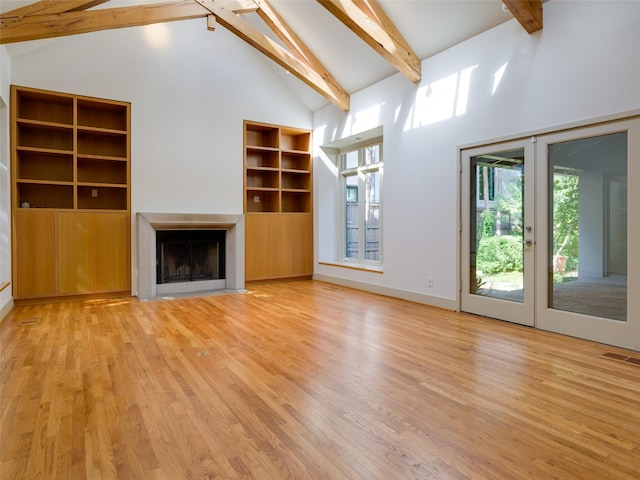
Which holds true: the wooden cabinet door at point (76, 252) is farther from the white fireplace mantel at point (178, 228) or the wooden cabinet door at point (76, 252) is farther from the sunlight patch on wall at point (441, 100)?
the sunlight patch on wall at point (441, 100)

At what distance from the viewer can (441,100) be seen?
196 inches

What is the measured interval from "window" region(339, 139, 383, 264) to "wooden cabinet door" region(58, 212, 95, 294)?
4.33 metres

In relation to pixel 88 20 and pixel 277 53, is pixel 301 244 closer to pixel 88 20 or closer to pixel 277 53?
pixel 277 53

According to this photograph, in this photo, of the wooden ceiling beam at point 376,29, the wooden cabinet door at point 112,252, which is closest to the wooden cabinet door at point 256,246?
the wooden cabinet door at point 112,252

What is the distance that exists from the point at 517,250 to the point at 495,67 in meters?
2.02

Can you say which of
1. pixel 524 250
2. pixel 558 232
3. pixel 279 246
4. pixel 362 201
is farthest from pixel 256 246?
pixel 558 232

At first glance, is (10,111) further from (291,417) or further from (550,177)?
(550,177)

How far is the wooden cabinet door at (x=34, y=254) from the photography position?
5133mm

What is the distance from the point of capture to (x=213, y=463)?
172 cm

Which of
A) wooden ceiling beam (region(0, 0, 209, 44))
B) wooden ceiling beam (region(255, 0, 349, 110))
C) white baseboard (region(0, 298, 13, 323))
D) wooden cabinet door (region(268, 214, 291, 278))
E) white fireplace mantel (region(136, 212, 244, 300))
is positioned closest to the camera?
wooden ceiling beam (region(0, 0, 209, 44))

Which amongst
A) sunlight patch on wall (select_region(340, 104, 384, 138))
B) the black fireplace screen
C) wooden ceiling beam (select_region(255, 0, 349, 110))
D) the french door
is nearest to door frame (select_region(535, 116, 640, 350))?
the french door

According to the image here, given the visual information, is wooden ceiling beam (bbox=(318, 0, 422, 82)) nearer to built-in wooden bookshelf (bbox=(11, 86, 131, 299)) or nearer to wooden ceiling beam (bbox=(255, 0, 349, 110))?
wooden ceiling beam (bbox=(255, 0, 349, 110))

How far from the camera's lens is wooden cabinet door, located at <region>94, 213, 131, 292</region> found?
5.66 m

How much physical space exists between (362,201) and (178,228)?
323 centimetres
